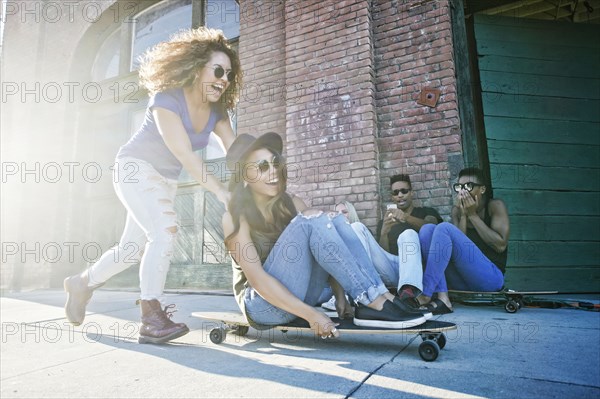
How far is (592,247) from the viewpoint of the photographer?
14.1ft

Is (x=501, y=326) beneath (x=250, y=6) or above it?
beneath

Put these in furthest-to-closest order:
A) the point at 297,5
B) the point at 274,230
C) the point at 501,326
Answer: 1. the point at 297,5
2. the point at 501,326
3. the point at 274,230

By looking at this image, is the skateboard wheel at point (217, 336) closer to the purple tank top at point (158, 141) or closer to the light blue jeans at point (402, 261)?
the purple tank top at point (158, 141)

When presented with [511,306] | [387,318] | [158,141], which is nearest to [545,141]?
[511,306]

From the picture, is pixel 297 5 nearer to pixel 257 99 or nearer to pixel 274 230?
pixel 257 99

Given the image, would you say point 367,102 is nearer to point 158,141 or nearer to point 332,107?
point 332,107

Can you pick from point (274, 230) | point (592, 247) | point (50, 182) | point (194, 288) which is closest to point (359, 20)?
point (274, 230)

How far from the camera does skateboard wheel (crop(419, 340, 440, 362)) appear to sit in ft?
5.37

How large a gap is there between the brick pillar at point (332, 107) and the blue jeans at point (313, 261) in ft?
6.90

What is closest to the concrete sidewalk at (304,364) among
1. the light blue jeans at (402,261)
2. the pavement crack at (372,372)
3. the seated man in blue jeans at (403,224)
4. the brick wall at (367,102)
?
the pavement crack at (372,372)

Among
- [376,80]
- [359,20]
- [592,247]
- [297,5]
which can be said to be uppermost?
[297,5]

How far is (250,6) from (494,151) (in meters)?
3.73

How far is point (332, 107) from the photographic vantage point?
4.26 metres

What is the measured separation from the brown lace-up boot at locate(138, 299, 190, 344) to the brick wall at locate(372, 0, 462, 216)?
105 inches
